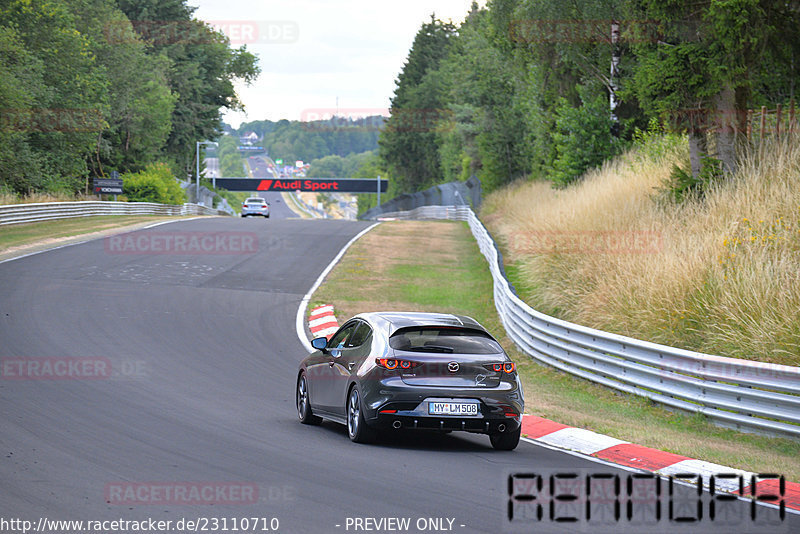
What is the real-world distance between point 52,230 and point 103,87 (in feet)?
90.1

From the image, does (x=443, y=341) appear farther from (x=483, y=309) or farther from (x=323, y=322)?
(x=483, y=309)

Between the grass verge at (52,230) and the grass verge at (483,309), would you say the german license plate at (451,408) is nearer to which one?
the grass verge at (483,309)

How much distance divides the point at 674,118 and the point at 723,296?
9.54 meters

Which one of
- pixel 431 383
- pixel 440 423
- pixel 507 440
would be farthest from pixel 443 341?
pixel 507 440

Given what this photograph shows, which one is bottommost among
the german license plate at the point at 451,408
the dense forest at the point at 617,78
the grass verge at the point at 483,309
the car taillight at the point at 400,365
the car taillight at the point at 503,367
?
the grass verge at the point at 483,309

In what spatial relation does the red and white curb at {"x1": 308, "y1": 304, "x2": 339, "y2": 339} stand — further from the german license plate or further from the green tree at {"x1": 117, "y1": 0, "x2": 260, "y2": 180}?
the green tree at {"x1": 117, "y1": 0, "x2": 260, "y2": 180}

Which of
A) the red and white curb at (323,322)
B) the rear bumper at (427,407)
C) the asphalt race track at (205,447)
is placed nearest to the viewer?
the asphalt race track at (205,447)

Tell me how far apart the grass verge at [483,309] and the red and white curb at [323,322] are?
0.99ft

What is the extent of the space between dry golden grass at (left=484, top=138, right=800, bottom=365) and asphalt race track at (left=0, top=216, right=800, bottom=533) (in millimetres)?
4458

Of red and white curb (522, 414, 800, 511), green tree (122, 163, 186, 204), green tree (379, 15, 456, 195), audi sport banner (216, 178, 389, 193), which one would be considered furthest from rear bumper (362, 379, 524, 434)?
audi sport banner (216, 178, 389, 193)

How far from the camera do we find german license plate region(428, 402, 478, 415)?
31.3 feet

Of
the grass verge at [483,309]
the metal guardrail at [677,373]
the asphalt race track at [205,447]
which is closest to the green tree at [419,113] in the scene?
the grass verge at [483,309]

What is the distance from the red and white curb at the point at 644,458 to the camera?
790 cm

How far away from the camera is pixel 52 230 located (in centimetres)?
3828
